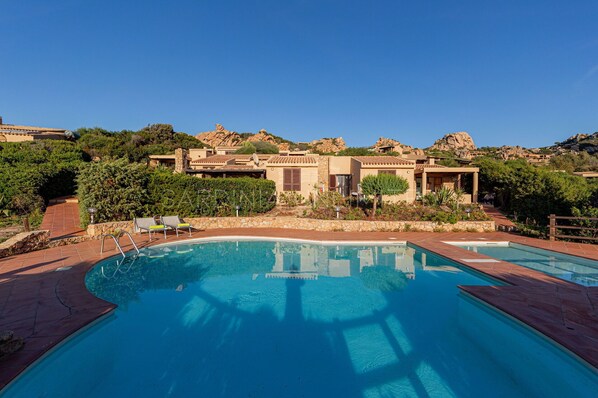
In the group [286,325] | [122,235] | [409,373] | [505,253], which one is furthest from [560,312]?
[122,235]

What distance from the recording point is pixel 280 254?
428 inches

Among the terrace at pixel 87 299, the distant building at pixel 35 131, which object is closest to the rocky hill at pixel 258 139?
the distant building at pixel 35 131

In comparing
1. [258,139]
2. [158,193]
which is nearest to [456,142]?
[258,139]

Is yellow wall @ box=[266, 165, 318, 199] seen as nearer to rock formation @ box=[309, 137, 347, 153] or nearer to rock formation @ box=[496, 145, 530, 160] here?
rock formation @ box=[309, 137, 347, 153]

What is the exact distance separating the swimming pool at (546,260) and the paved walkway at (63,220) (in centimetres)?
1687

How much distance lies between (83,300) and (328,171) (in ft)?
67.2

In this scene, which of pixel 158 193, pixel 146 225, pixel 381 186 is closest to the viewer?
pixel 146 225

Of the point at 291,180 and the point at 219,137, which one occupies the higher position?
the point at 219,137

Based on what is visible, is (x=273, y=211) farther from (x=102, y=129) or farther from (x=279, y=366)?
(x=102, y=129)

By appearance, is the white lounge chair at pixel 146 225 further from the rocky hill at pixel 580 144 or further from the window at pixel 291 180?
the rocky hill at pixel 580 144

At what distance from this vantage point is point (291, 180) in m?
20.2

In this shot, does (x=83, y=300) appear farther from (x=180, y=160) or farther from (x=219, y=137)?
(x=219, y=137)

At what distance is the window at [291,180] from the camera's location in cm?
2014

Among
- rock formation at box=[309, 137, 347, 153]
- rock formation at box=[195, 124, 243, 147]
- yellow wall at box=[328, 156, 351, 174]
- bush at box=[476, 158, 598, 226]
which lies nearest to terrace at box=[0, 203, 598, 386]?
bush at box=[476, 158, 598, 226]
